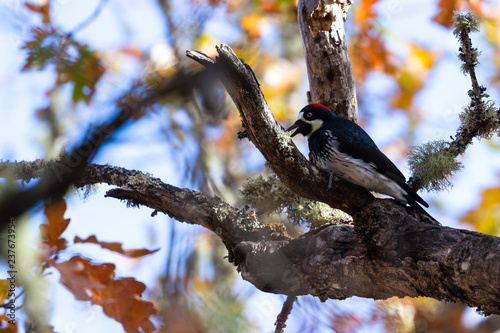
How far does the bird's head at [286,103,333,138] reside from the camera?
5.08 m

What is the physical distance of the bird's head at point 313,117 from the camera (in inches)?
200

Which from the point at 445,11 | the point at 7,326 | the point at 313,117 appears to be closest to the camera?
the point at 7,326

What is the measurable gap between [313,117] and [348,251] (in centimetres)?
209

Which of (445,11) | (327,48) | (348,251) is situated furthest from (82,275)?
(445,11)

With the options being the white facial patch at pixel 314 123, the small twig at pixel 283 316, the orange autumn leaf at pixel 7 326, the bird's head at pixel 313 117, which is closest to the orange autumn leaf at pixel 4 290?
the orange autumn leaf at pixel 7 326

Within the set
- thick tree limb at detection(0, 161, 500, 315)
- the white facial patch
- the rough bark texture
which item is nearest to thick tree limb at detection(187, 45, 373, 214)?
thick tree limb at detection(0, 161, 500, 315)

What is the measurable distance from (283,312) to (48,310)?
2055 mm

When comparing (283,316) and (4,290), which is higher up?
(283,316)

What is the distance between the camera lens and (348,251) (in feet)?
11.5

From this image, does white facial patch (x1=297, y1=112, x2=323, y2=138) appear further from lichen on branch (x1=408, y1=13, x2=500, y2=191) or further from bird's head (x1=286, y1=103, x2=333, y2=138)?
lichen on branch (x1=408, y1=13, x2=500, y2=191)

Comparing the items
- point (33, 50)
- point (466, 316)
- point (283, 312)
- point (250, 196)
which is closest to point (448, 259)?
point (283, 312)

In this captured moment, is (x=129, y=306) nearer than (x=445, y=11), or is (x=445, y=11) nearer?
(x=129, y=306)

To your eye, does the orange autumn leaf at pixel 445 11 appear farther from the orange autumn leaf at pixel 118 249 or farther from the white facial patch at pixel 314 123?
the orange autumn leaf at pixel 118 249

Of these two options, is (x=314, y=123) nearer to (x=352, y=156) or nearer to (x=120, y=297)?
(x=352, y=156)
